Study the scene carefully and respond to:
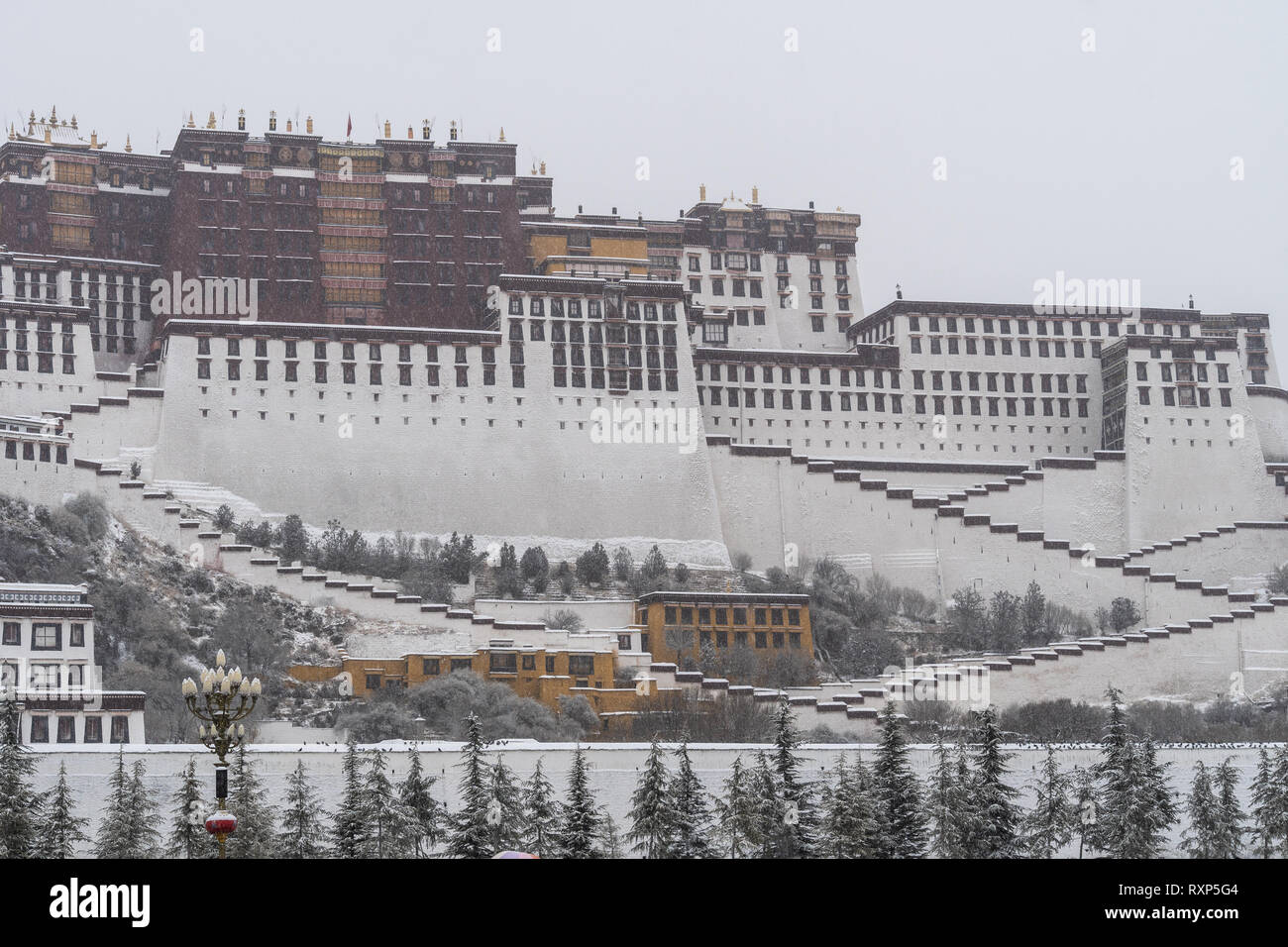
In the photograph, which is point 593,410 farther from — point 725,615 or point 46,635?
point 46,635

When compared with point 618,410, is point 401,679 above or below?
below

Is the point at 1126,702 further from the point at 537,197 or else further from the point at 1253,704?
the point at 537,197

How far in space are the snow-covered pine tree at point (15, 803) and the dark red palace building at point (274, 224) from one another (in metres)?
40.2

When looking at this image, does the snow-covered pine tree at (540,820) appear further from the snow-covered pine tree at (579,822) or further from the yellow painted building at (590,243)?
the yellow painted building at (590,243)

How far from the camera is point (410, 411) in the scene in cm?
7475

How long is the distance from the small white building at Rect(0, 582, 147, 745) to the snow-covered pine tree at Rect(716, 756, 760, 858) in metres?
15.3

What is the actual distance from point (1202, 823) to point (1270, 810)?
1.55 m

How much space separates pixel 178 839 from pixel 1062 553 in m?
42.7

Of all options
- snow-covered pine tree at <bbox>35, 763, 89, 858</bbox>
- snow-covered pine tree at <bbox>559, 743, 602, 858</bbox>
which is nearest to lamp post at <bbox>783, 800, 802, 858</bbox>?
snow-covered pine tree at <bbox>559, 743, 602, 858</bbox>

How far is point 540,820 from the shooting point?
42.6 meters

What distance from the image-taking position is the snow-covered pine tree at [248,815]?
39562 millimetres

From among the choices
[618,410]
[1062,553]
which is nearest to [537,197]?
[618,410]

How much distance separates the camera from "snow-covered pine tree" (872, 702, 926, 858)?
4297 cm

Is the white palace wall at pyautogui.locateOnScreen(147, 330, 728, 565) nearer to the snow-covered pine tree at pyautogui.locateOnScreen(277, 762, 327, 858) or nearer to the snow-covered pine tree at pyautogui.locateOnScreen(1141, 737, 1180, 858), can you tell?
the snow-covered pine tree at pyautogui.locateOnScreen(277, 762, 327, 858)
